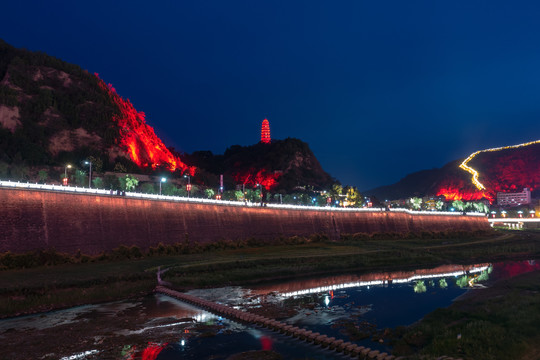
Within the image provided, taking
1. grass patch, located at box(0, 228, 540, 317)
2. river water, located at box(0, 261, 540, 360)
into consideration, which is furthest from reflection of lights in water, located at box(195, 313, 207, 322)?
grass patch, located at box(0, 228, 540, 317)

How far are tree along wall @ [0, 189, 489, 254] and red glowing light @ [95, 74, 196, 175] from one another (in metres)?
58.5

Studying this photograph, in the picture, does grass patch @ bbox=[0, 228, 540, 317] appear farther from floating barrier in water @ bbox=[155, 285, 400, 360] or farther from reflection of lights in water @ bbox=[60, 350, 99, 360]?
reflection of lights in water @ bbox=[60, 350, 99, 360]

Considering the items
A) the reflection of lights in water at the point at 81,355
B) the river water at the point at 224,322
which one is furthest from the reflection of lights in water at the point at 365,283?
the reflection of lights in water at the point at 81,355

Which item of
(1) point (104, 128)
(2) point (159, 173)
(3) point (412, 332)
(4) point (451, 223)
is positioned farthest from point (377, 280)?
(1) point (104, 128)

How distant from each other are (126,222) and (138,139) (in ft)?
255

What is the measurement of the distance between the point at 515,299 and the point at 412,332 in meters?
10.5

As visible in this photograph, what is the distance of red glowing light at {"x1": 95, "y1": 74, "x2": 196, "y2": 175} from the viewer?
114500mm

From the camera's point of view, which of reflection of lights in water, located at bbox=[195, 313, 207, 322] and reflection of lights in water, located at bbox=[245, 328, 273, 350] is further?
reflection of lights in water, located at bbox=[195, 313, 207, 322]

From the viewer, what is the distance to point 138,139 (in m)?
121

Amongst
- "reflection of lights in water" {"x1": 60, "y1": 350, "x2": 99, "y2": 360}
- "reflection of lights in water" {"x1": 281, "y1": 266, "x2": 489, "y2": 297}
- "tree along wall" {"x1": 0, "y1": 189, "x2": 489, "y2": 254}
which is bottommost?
"reflection of lights in water" {"x1": 281, "y1": 266, "x2": 489, "y2": 297}

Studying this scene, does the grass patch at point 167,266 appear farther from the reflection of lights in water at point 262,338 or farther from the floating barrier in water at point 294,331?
the reflection of lights in water at point 262,338

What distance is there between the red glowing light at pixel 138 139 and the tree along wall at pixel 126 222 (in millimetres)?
58532

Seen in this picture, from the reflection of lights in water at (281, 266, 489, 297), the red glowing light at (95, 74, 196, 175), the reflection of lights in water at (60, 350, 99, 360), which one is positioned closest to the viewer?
the reflection of lights in water at (60, 350, 99, 360)

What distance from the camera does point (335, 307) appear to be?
26.7 m
